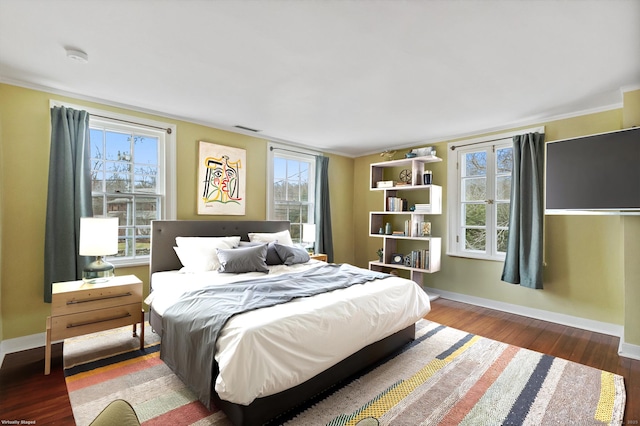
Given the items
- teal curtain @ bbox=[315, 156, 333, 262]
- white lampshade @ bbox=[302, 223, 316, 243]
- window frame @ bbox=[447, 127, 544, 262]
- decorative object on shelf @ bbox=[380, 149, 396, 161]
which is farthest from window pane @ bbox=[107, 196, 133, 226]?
window frame @ bbox=[447, 127, 544, 262]

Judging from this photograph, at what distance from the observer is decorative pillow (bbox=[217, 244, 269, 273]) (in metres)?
3.13

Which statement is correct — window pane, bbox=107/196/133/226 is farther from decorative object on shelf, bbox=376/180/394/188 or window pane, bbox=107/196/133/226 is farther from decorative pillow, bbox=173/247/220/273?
decorative object on shelf, bbox=376/180/394/188

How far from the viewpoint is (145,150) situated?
3633mm

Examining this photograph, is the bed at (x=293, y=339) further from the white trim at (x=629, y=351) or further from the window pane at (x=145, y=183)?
the white trim at (x=629, y=351)

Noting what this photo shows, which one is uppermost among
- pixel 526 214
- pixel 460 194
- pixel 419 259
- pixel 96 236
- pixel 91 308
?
pixel 460 194

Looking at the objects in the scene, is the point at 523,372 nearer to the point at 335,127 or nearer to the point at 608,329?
the point at 608,329

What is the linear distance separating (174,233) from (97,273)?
928 mm

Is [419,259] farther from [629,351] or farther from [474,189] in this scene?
[629,351]

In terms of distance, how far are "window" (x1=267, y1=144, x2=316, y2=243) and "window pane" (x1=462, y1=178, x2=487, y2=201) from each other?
244cm

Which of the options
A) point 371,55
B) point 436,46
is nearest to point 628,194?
point 436,46

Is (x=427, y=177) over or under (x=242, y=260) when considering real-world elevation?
over

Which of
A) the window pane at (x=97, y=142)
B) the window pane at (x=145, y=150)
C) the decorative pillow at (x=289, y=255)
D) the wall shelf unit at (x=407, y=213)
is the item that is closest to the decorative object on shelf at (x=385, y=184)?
the wall shelf unit at (x=407, y=213)

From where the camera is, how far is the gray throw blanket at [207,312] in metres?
1.84

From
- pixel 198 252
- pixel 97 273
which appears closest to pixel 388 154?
pixel 198 252
